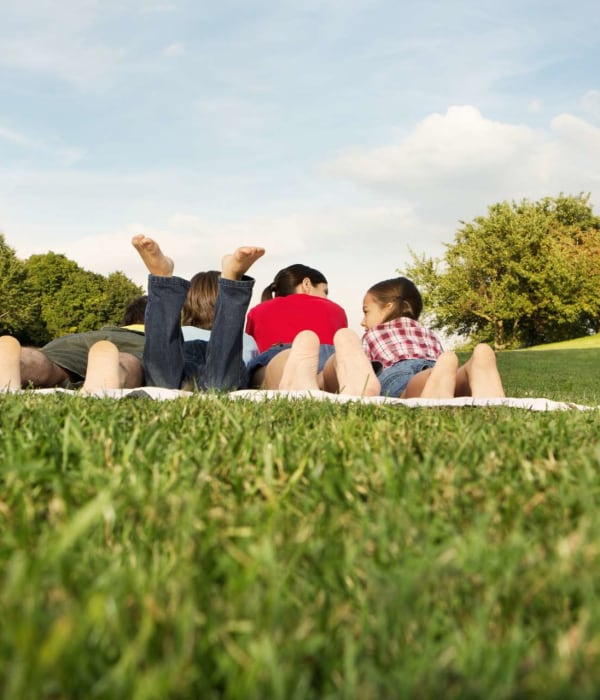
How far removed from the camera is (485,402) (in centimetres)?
465

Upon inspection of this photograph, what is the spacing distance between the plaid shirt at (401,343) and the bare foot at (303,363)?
141cm

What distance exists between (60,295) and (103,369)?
57.2 meters

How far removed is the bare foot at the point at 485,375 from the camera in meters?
5.17

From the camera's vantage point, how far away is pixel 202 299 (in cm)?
683

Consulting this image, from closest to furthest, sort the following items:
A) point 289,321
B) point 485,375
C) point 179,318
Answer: point 179,318, point 485,375, point 289,321

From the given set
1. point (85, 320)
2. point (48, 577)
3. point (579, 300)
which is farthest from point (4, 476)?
point (85, 320)

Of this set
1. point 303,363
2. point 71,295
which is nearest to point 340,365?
point 303,363

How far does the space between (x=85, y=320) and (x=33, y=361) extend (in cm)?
5503

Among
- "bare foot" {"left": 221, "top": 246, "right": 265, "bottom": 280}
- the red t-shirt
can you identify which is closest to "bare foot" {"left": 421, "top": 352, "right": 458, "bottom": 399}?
"bare foot" {"left": 221, "top": 246, "right": 265, "bottom": 280}

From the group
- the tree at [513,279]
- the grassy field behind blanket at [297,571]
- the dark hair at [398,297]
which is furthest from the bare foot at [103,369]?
the tree at [513,279]

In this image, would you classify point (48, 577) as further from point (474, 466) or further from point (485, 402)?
point (485, 402)

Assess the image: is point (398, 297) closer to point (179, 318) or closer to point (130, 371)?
point (179, 318)

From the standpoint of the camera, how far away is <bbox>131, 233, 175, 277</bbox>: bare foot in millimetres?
4780

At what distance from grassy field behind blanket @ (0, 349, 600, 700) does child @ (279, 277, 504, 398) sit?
6.52 feet
